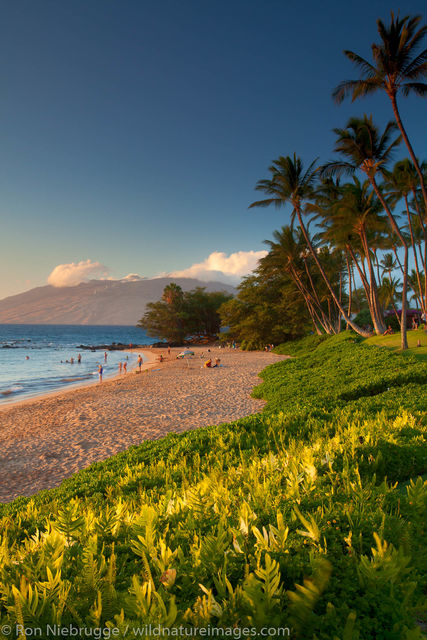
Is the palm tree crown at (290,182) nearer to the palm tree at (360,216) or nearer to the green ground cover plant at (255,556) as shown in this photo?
the palm tree at (360,216)

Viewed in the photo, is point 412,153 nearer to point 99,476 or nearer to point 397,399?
point 397,399

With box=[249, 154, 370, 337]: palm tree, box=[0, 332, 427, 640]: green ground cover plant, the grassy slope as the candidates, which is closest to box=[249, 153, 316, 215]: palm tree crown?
box=[249, 154, 370, 337]: palm tree

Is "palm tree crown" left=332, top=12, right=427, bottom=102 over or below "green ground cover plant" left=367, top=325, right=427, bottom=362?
over

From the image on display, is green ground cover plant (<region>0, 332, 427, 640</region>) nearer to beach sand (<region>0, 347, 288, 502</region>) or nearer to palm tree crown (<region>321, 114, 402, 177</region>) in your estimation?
beach sand (<region>0, 347, 288, 502</region>)

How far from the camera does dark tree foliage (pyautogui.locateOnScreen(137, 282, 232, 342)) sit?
57125 mm

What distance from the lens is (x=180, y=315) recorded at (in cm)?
5597

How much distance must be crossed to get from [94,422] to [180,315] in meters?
45.8

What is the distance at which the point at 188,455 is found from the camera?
14.7ft

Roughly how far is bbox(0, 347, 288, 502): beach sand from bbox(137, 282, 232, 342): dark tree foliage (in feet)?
133

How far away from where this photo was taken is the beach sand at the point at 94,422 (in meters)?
6.99

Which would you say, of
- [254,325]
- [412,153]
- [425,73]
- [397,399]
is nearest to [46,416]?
[397,399]

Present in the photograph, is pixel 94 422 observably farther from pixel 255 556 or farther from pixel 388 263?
pixel 388 263

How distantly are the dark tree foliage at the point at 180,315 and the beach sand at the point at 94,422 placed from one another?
4055 centimetres

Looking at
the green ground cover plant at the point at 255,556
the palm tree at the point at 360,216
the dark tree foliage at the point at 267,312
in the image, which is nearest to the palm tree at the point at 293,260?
the dark tree foliage at the point at 267,312
